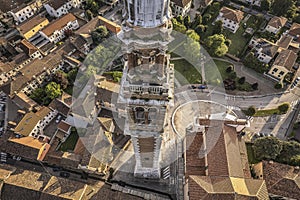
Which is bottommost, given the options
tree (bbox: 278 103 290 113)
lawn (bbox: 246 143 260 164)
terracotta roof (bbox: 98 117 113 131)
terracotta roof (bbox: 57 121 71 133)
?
lawn (bbox: 246 143 260 164)

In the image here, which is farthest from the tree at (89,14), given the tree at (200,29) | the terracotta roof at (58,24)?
the tree at (200,29)

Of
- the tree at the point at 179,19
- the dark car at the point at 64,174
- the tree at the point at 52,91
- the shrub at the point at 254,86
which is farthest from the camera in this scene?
the tree at the point at 179,19

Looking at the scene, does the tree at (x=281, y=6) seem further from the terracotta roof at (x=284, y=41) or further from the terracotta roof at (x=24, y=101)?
the terracotta roof at (x=24, y=101)

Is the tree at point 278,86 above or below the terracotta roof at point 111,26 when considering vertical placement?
below

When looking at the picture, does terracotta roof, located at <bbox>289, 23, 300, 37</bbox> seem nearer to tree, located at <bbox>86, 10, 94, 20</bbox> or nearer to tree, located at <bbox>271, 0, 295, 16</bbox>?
tree, located at <bbox>271, 0, 295, 16</bbox>

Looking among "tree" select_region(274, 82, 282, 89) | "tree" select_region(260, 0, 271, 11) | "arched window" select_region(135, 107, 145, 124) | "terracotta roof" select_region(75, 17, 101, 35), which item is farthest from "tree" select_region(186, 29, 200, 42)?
"arched window" select_region(135, 107, 145, 124)

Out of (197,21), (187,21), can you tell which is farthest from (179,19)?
(197,21)

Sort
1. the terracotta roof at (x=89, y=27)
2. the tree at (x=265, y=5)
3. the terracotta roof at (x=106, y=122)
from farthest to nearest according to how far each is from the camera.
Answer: the tree at (x=265, y=5) < the terracotta roof at (x=89, y=27) < the terracotta roof at (x=106, y=122)
